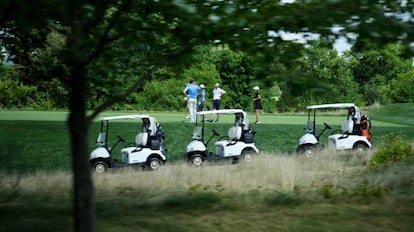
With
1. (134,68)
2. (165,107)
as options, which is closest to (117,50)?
(134,68)

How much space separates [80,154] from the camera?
403 centimetres

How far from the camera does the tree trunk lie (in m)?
3.99

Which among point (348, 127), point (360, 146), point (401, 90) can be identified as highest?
point (401, 90)

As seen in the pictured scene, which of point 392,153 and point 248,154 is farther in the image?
point 248,154

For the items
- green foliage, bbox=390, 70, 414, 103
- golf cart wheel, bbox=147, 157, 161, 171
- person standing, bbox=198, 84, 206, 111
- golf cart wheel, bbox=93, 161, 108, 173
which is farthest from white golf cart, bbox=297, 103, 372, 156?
green foliage, bbox=390, 70, 414, 103

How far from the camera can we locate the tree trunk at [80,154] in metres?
3.99

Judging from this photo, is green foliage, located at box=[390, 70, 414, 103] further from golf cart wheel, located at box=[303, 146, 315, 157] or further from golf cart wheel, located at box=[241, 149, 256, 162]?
golf cart wheel, located at box=[241, 149, 256, 162]

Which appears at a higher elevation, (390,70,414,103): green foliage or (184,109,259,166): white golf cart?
(390,70,414,103): green foliage

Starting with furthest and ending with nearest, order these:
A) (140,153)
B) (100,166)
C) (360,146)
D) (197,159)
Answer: (360,146)
(197,159)
(140,153)
(100,166)

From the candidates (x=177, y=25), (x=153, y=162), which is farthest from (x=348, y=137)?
(x=177, y=25)

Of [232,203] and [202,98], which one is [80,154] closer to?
[232,203]

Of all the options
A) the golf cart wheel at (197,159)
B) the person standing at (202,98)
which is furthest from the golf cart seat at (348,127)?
the person standing at (202,98)

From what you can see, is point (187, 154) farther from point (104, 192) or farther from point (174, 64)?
point (174, 64)

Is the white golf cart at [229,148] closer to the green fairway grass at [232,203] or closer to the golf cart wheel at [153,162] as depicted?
the golf cart wheel at [153,162]
